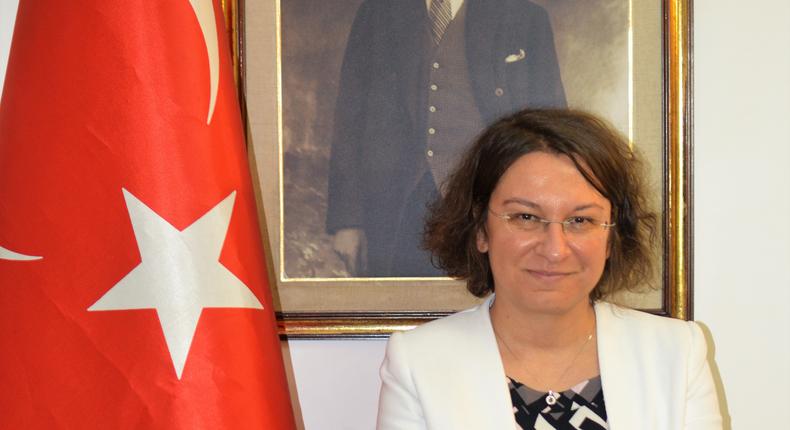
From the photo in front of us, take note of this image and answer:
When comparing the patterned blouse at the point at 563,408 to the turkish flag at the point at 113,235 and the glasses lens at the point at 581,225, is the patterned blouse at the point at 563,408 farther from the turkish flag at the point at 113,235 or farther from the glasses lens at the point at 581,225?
the turkish flag at the point at 113,235

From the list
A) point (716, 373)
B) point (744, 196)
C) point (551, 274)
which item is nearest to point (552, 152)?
point (551, 274)

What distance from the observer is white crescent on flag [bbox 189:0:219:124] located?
4.43ft

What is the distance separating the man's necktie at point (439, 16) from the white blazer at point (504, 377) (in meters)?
0.68

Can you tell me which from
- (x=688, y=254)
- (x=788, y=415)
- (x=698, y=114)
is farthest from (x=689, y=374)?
(x=698, y=114)

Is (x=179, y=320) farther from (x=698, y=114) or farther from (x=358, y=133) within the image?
(x=698, y=114)

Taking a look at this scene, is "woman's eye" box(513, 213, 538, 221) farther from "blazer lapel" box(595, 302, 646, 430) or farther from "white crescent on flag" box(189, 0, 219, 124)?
"white crescent on flag" box(189, 0, 219, 124)

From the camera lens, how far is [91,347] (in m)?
1.25

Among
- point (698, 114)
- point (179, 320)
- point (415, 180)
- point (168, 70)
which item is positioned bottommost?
point (179, 320)

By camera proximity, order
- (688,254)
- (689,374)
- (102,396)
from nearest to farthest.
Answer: (102,396) → (689,374) → (688,254)

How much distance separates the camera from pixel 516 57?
72.1 inches

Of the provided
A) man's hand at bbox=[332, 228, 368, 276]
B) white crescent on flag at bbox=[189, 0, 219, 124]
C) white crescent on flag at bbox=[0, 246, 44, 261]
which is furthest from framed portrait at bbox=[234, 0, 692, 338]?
white crescent on flag at bbox=[0, 246, 44, 261]

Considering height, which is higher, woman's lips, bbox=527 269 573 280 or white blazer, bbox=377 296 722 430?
woman's lips, bbox=527 269 573 280

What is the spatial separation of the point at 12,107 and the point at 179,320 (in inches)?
17.9

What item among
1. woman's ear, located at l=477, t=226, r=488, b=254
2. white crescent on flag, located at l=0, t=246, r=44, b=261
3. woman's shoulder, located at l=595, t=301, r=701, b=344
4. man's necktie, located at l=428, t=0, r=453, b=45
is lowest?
woman's shoulder, located at l=595, t=301, r=701, b=344
